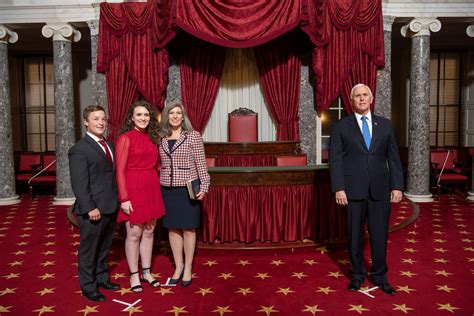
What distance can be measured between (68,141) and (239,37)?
3.58 meters

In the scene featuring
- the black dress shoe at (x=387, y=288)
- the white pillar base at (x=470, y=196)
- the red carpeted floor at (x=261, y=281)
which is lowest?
the red carpeted floor at (x=261, y=281)

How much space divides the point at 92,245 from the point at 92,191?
1.40 feet

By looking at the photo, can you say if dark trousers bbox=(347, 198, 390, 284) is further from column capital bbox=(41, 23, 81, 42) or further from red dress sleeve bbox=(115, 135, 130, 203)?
column capital bbox=(41, 23, 81, 42)

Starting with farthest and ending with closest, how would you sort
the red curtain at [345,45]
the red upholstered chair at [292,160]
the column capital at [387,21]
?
the column capital at [387,21] → the red curtain at [345,45] → the red upholstered chair at [292,160]

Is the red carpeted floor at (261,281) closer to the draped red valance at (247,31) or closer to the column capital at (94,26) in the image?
the draped red valance at (247,31)

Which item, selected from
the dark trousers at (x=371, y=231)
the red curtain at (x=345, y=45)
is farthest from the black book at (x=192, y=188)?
the red curtain at (x=345, y=45)

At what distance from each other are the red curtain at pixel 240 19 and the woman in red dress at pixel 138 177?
11.7 feet

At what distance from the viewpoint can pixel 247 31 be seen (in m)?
6.58

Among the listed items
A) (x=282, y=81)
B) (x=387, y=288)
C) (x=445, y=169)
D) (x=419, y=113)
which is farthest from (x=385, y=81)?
(x=387, y=288)

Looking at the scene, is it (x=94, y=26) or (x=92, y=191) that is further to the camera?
(x=94, y=26)

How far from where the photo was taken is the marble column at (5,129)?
760 centimetres

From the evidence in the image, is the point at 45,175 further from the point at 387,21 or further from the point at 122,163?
the point at 387,21

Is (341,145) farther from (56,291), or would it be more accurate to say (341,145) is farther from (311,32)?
(311,32)

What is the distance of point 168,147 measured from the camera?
339 centimetres
